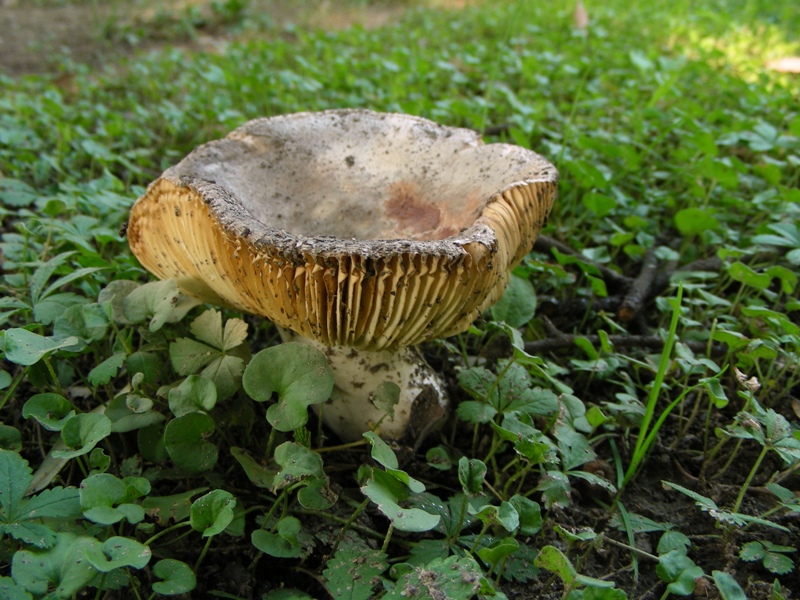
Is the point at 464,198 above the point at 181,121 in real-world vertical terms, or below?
above

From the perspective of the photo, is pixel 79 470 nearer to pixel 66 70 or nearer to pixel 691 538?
pixel 691 538

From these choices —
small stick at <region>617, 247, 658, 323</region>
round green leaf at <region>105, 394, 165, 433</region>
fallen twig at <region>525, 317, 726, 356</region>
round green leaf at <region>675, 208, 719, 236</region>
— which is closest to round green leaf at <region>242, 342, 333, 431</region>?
round green leaf at <region>105, 394, 165, 433</region>

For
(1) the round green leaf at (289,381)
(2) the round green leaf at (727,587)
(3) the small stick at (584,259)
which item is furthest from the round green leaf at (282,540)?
(3) the small stick at (584,259)

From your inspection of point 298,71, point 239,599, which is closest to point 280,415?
point 239,599

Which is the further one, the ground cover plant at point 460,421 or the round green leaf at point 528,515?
the round green leaf at point 528,515

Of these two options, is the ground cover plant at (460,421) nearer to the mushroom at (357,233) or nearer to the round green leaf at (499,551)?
the round green leaf at (499,551)

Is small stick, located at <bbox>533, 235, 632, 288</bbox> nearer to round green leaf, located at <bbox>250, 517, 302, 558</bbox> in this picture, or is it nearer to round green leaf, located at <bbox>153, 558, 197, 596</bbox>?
round green leaf, located at <bbox>250, 517, 302, 558</bbox>
